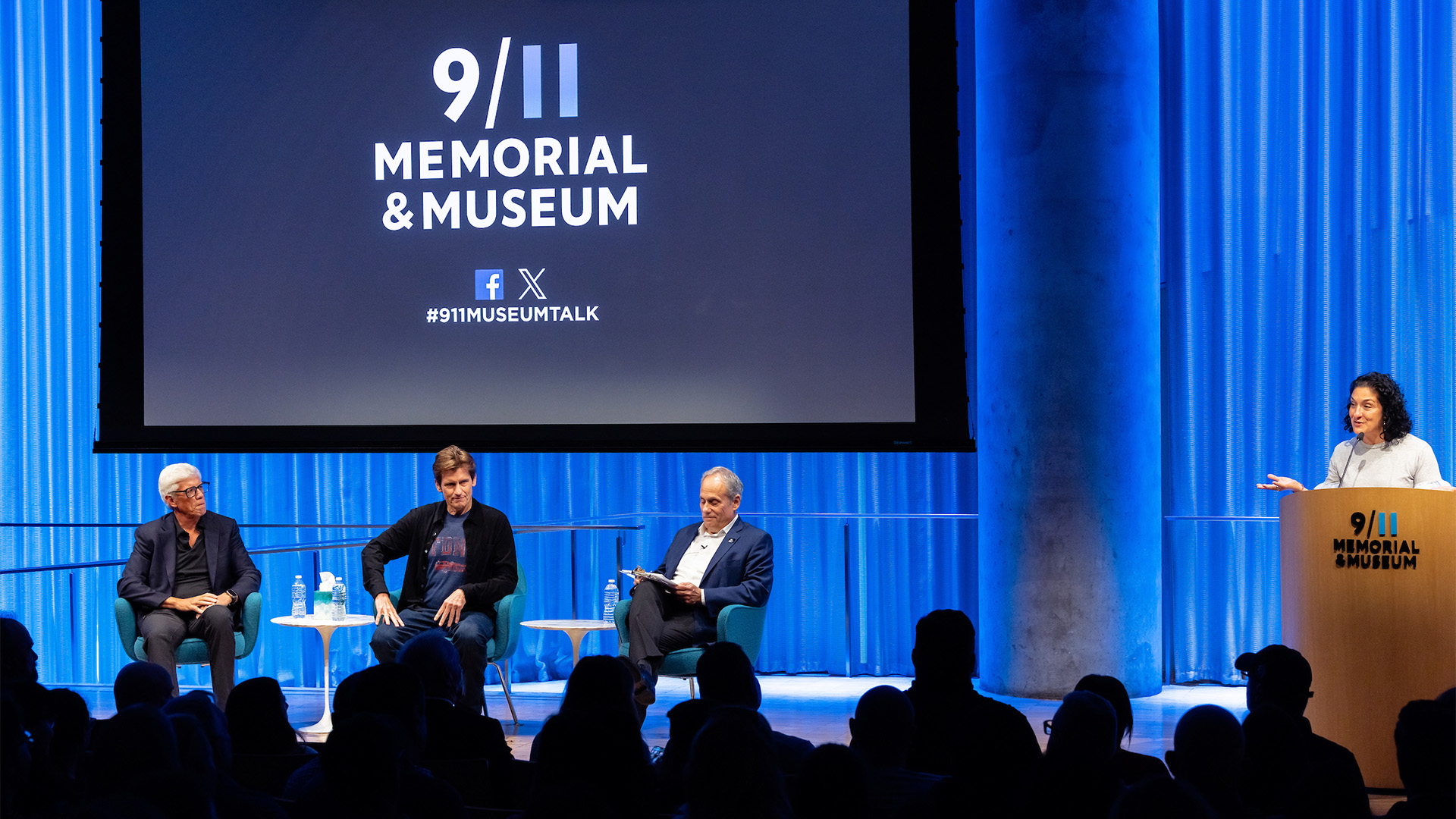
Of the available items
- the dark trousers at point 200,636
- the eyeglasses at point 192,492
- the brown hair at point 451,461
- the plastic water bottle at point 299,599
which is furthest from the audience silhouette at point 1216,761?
the plastic water bottle at point 299,599

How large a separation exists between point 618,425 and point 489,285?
31.8 inches

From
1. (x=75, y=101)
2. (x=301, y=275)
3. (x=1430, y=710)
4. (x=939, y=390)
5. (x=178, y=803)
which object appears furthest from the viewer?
(x=75, y=101)

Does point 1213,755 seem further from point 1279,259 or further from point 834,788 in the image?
point 1279,259

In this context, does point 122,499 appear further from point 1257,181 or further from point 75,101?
point 1257,181

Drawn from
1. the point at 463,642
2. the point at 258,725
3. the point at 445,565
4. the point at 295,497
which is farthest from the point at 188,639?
the point at 258,725

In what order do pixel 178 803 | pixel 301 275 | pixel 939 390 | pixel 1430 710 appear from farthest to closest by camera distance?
pixel 301 275 → pixel 939 390 → pixel 1430 710 → pixel 178 803

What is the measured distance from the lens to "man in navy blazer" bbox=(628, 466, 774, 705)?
4.95m

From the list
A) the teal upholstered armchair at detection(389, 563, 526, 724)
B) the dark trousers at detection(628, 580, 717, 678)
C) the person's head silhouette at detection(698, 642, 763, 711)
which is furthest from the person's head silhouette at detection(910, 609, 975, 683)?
the teal upholstered armchair at detection(389, 563, 526, 724)

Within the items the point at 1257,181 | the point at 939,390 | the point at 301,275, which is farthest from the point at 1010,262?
the point at 301,275

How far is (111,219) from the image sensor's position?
621 cm

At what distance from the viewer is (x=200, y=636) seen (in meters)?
5.25

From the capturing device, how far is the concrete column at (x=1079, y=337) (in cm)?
589

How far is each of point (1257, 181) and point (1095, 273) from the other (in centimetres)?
114

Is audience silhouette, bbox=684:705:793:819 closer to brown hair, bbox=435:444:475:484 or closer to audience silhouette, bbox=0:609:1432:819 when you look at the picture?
audience silhouette, bbox=0:609:1432:819
